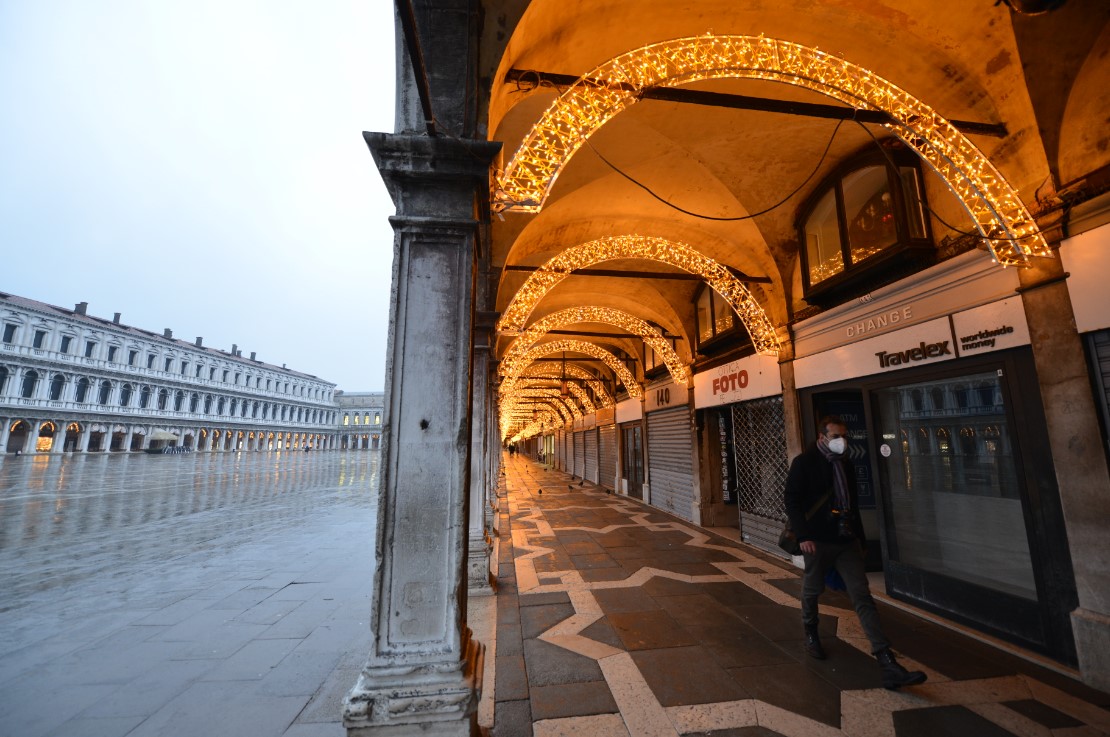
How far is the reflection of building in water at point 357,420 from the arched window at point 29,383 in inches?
2312

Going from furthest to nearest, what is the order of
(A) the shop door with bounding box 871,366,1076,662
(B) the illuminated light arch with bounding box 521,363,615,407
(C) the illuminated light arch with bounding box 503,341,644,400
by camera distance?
1. (B) the illuminated light arch with bounding box 521,363,615,407
2. (C) the illuminated light arch with bounding box 503,341,644,400
3. (A) the shop door with bounding box 871,366,1076,662

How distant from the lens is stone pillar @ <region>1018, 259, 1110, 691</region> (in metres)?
3.73

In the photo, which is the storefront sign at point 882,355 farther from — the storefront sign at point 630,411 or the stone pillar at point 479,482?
the storefront sign at point 630,411

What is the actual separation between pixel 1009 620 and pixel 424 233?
6.62m

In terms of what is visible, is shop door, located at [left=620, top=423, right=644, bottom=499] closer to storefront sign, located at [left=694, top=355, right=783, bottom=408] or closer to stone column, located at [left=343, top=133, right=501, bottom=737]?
storefront sign, located at [left=694, top=355, right=783, bottom=408]

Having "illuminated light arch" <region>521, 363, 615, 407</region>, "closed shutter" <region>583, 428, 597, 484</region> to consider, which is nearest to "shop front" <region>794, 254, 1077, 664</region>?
"illuminated light arch" <region>521, 363, 615, 407</region>

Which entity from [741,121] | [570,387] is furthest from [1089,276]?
[570,387]

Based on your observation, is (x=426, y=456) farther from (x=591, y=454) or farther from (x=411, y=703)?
(x=591, y=454)

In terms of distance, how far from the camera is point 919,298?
17.7ft

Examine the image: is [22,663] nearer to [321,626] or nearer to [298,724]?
[321,626]

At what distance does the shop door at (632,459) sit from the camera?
16297 mm

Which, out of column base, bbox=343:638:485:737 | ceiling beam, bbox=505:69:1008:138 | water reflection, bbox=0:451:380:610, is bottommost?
water reflection, bbox=0:451:380:610

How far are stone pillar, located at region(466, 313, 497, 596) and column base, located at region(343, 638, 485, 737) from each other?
99.2 inches

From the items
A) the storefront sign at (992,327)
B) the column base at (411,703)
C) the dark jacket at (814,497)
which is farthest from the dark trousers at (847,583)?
the column base at (411,703)
